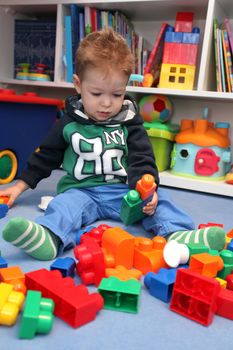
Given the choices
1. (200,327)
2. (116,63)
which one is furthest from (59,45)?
(200,327)

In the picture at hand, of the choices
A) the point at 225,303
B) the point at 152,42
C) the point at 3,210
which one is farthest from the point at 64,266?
the point at 152,42

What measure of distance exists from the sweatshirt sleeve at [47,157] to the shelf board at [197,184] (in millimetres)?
548

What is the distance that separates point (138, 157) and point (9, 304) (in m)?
0.55

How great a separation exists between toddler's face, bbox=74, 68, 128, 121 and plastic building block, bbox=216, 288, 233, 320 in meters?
0.53

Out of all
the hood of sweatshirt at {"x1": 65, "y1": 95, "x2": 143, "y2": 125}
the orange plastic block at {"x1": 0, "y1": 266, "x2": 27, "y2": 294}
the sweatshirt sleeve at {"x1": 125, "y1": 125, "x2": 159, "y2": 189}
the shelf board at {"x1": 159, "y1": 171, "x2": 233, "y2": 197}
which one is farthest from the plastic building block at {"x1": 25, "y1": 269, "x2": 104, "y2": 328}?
the shelf board at {"x1": 159, "y1": 171, "x2": 233, "y2": 197}

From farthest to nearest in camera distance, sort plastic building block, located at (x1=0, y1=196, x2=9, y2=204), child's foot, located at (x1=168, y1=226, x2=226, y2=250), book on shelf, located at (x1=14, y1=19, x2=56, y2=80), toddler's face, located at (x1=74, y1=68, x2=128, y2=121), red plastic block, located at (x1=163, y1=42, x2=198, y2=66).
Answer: book on shelf, located at (x1=14, y1=19, x2=56, y2=80), red plastic block, located at (x1=163, y1=42, x2=198, y2=66), plastic building block, located at (x1=0, y1=196, x2=9, y2=204), toddler's face, located at (x1=74, y1=68, x2=128, y2=121), child's foot, located at (x1=168, y1=226, x2=226, y2=250)

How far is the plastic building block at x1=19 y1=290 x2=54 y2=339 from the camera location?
48 centimetres

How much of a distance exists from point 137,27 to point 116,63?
3.14 ft

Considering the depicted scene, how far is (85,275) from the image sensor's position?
63 centimetres

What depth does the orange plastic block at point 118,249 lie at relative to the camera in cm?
69

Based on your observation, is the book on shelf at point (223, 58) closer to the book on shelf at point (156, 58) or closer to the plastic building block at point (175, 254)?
the book on shelf at point (156, 58)

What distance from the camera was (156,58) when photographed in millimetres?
1562

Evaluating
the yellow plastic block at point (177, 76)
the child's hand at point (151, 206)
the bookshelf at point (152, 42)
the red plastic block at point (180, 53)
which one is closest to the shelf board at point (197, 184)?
the bookshelf at point (152, 42)

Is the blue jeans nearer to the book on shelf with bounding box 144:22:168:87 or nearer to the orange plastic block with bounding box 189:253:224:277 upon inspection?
the orange plastic block with bounding box 189:253:224:277
